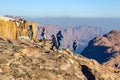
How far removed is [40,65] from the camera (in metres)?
34.7

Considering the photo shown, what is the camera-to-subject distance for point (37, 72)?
108 feet

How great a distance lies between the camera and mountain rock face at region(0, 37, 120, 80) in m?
32.0

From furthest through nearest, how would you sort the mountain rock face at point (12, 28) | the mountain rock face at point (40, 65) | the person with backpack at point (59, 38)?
1. the mountain rock face at point (12, 28)
2. the person with backpack at point (59, 38)
3. the mountain rock face at point (40, 65)

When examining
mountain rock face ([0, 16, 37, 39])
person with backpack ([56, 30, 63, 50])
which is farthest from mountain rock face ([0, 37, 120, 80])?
mountain rock face ([0, 16, 37, 39])

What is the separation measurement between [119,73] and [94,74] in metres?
8.35

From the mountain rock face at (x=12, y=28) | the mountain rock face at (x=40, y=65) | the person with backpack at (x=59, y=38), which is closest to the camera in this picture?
the mountain rock face at (x=40, y=65)

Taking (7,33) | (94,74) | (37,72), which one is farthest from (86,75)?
(7,33)

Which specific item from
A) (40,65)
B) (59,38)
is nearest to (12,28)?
(59,38)

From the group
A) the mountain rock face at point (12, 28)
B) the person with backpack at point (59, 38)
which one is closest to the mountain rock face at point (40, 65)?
the person with backpack at point (59, 38)

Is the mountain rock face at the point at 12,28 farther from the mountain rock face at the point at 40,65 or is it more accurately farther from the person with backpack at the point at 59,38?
the person with backpack at the point at 59,38

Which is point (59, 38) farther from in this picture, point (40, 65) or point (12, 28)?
point (12, 28)

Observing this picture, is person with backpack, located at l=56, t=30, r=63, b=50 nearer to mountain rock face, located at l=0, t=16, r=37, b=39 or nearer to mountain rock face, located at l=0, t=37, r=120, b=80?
mountain rock face, located at l=0, t=37, r=120, b=80

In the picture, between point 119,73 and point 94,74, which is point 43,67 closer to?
point 94,74

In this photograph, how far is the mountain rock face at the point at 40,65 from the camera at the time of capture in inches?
1259
